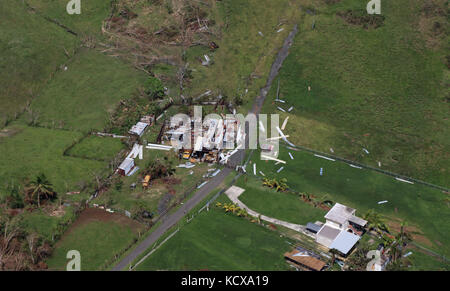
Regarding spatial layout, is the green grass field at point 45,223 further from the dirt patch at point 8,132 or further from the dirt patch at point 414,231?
the dirt patch at point 414,231

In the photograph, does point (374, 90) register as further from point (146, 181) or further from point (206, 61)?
point (146, 181)

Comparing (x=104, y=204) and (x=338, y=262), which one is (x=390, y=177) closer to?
(x=338, y=262)

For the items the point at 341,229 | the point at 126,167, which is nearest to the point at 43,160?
the point at 126,167

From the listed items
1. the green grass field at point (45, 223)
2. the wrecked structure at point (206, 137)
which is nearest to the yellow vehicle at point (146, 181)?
Result: the wrecked structure at point (206, 137)

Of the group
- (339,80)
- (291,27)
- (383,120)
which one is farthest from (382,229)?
(291,27)

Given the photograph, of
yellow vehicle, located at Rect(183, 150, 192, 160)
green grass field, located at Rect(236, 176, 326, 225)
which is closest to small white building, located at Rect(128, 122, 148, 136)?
yellow vehicle, located at Rect(183, 150, 192, 160)
